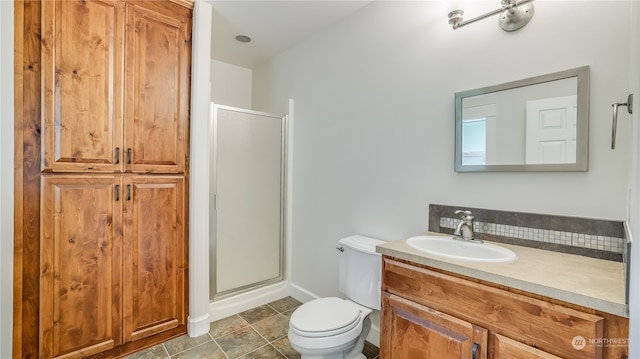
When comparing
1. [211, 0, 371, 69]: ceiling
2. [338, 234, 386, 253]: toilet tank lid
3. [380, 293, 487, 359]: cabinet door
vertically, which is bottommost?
[380, 293, 487, 359]: cabinet door

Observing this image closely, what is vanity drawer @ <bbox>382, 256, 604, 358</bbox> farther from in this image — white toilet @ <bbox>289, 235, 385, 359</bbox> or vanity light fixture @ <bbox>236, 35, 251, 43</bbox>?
vanity light fixture @ <bbox>236, 35, 251, 43</bbox>

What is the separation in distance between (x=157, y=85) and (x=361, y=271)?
187 centimetres

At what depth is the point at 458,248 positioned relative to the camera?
145 cm

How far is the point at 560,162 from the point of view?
1.26 metres

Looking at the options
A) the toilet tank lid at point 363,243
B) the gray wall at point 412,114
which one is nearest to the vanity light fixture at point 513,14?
the gray wall at point 412,114

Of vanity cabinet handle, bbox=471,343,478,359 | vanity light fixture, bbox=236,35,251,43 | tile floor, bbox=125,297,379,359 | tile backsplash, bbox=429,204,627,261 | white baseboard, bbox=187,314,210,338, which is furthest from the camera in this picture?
vanity light fixture, bbox=236,35,251,43

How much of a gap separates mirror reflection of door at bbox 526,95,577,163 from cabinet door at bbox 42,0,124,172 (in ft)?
7.68

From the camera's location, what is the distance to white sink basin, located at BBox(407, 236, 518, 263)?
1267 mm

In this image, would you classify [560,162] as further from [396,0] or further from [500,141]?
[396,0]

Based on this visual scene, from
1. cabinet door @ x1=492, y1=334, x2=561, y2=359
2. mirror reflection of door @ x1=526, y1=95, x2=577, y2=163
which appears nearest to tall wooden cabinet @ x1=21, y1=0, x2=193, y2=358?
cabinet door @ x1=492, y1=334, x2=561, y2=359

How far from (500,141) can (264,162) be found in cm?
187
